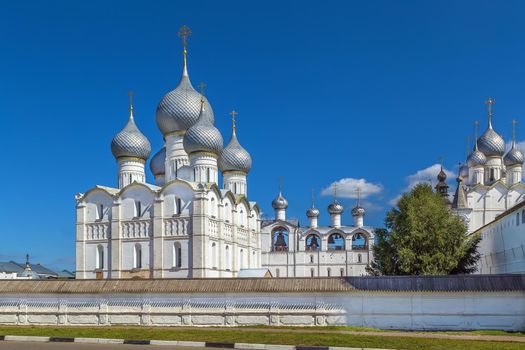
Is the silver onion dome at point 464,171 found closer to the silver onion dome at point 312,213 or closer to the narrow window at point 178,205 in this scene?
the silver onion dome at point 312,213

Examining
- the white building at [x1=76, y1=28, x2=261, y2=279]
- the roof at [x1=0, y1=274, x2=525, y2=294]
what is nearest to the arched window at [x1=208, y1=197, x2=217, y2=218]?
the white building at [x1=76, y1=28, x2=261, y2=279]

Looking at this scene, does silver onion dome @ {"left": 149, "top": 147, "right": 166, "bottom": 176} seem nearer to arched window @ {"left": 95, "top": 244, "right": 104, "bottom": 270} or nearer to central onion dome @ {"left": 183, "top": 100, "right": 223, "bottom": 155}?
central onion dome @ {"left": 183, "top": 100, "right": 223, "bottom": 155}

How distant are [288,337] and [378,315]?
3912 millimetres

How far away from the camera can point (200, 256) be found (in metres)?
33.7

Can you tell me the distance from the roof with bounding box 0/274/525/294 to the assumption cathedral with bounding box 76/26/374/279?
1182 cm

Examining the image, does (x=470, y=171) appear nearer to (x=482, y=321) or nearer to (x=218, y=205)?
(x=218, y=205)

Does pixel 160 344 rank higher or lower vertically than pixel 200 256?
lower

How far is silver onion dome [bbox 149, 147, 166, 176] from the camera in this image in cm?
4303

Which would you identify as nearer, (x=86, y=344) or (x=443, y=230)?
(x=86, y=344)

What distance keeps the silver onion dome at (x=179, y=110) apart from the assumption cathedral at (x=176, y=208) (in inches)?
2.5

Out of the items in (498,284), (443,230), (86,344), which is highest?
(443,230)

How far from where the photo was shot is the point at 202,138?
36.9m

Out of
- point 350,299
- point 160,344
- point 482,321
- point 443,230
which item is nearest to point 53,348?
point 160,344

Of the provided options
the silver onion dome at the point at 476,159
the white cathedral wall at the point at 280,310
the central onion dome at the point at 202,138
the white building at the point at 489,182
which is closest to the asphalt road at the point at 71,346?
the white cathedral wall at the point at 280,310
